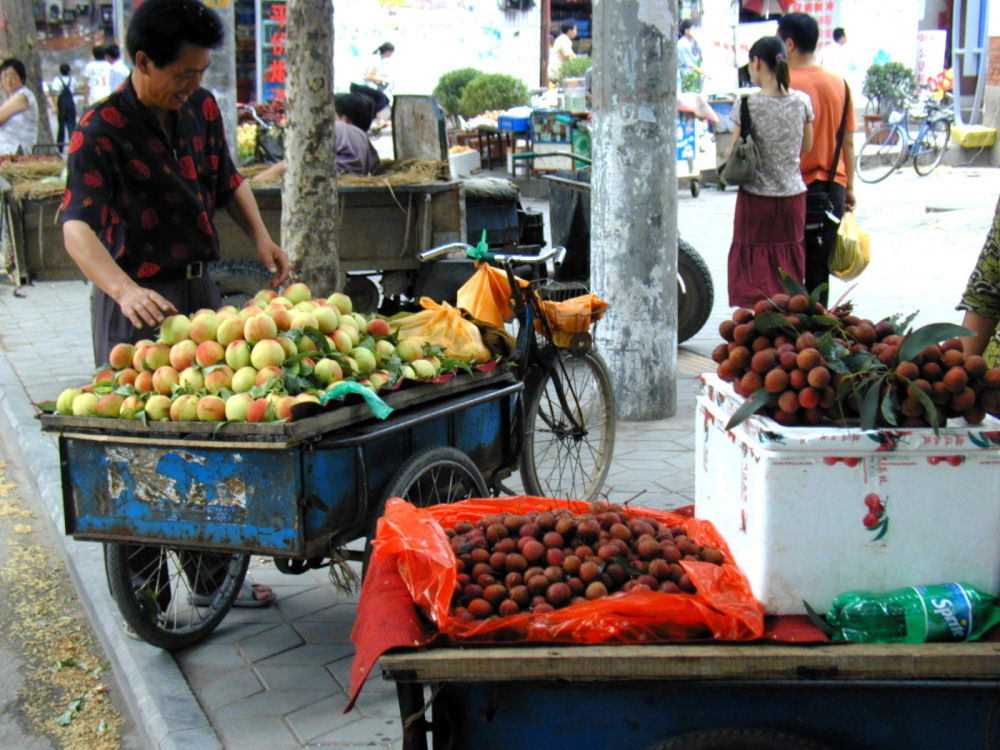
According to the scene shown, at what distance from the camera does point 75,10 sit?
21.2m

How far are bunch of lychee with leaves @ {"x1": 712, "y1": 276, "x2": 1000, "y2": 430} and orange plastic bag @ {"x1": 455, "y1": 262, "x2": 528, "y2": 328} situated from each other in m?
1.84

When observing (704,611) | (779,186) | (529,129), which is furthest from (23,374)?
(529,129)

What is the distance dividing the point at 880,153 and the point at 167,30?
1600 centimetres

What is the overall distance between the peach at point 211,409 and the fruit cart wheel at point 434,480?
0.54 m

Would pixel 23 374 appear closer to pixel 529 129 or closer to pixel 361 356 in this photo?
pixel 361 356

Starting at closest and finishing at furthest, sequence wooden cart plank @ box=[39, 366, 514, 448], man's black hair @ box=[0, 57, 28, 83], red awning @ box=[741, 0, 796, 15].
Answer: wooden cart plank @ box=[39, 366, 514, 448], man's black hair @ box=[0, 57, 28, 83], red awning @ box=[741, 0, 796, 15]

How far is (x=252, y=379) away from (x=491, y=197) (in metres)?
4.92

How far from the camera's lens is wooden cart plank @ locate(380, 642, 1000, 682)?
2.11 metres

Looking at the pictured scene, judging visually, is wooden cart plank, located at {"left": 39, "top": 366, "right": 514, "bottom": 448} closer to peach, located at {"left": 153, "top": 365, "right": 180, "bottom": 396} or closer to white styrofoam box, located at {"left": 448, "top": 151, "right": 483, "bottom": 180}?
A: peach, located at {"left": 153, "top": 365, "right": 180, "bottom": 396}

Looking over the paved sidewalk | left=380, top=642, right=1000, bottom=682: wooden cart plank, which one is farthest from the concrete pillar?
left=380, top=642, right=1000, bottom=682: wooden cart plank

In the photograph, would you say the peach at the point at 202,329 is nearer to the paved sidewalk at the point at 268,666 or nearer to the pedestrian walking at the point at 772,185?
the paved sidewalk at the point at 268,666

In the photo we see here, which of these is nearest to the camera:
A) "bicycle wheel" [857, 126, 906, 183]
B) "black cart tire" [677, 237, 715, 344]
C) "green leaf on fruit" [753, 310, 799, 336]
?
"green leaf on fruit" [753, 310, 799, 336]

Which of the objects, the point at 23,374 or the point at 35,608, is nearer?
the point at 35,608

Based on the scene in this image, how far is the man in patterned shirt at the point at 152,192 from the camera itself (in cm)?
352
